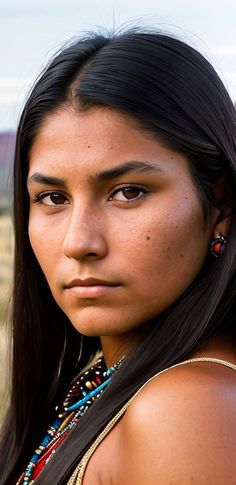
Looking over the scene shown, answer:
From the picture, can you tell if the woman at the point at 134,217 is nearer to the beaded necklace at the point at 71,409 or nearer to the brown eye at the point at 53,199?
the brown eye at the point at 53,199

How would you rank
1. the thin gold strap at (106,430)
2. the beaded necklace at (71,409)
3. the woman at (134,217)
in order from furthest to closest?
the beaded necklace at (71,409), the woman at (134,217), the thin gold strap at (106,430)

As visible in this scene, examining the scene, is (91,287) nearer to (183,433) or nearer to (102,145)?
(102,145)

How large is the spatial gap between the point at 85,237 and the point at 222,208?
1.27 ft

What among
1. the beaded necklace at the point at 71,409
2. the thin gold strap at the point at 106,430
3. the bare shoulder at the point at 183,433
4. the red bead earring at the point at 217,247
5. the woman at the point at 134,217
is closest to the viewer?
the bare shoulder at the point at 183,433

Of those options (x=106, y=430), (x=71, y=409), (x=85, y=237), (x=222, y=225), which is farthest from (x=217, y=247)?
(x=71, y=409)

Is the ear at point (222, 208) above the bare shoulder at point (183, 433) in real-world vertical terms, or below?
above

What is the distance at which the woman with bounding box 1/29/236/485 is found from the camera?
9.47 feet

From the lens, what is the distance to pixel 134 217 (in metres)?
2.91

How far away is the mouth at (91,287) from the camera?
2.92 m

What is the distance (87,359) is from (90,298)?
0.83 m

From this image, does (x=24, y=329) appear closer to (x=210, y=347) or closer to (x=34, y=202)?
(x=34, y=202)

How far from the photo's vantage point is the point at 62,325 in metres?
3.70

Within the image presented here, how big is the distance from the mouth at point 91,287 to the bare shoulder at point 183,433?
32 cm

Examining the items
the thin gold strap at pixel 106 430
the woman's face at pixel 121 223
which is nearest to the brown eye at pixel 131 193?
the woman's face at pixel 121 223
